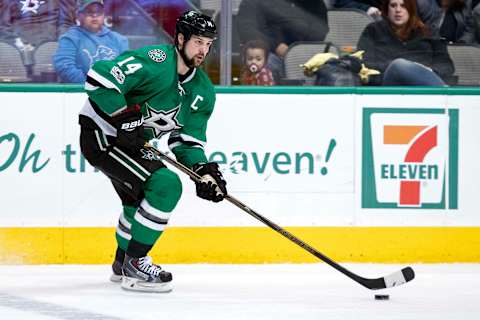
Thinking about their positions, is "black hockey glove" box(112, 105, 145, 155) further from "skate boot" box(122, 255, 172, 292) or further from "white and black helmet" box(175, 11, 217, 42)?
"skate boot" box(122, 255, 172, 292)

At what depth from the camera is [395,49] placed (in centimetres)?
549

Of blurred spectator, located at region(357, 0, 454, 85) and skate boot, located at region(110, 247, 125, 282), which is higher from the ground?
blurred spectator, located at region(357, 0, 454, 85)

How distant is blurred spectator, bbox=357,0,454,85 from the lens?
5.47 m

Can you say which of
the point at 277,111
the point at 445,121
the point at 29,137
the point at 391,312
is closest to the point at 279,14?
the point at 277,111

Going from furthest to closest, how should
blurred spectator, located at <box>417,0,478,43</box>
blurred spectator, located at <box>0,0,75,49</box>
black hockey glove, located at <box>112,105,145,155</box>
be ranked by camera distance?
blurred spectator, located at <box>417,0,478,43</box>
blurred spectator, located at <box>0,0,75,49</box>
black hockey glove, located at <box>112,105,145,155</box>

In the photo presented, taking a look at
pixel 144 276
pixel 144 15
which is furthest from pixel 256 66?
pixel 144 276

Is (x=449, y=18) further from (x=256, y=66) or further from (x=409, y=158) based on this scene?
(x=256, y=66)

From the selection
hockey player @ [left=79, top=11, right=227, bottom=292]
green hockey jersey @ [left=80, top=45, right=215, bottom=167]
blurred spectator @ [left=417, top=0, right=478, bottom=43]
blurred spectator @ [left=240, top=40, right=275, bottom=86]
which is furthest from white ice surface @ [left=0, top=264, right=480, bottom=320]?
blurred spectator @ [left=417, top=0, right=478, bottom=43]

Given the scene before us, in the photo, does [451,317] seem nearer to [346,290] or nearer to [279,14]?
[346,290]

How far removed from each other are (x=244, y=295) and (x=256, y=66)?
1350 millimetres

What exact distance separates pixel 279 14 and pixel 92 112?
1356mm

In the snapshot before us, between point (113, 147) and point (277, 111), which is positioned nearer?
point (113, 147)

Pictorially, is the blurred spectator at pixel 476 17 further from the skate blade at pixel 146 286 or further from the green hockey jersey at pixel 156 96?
the skate blade at pixel 146 286

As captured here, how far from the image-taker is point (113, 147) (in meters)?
4.43
